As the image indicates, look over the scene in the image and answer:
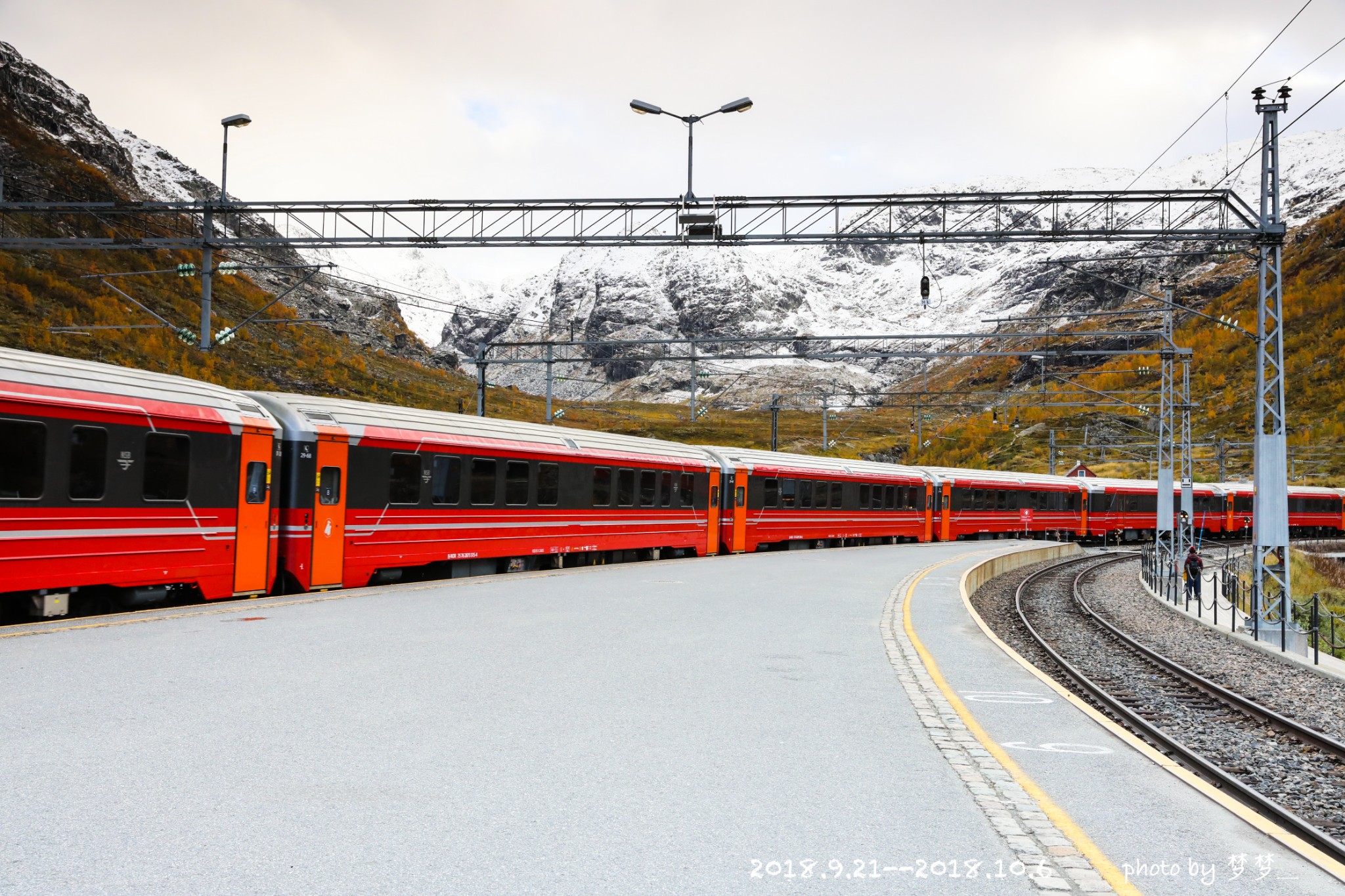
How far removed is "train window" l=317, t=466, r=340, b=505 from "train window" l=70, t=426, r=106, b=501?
402 centimetres

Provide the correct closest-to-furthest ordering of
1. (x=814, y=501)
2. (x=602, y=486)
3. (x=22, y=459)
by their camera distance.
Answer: (x=22, y=459)
(x=602, y=486)
(x=814, y=501)

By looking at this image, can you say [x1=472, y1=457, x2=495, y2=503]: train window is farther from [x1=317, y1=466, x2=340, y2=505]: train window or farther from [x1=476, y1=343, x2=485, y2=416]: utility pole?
[x1=476, y1=343, x2=485, y2=416]: utility pole

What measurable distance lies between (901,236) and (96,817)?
19.7 metres

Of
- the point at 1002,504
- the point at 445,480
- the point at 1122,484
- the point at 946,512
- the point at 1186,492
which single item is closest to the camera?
the point at 445,480

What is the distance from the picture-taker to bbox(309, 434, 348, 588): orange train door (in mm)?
17328

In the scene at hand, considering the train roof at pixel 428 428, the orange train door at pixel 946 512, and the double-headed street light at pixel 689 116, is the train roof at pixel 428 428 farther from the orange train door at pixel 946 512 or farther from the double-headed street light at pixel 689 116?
the orange train door at pixel 946 512

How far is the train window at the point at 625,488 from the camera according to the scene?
27.0 meters

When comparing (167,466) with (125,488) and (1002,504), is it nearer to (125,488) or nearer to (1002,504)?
(125,488)

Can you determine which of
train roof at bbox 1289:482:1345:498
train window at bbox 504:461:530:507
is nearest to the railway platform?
train window at bbox 504:461:530:507

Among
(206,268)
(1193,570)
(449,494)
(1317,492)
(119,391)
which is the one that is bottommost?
(1193,570)

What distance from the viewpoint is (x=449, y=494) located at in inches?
809

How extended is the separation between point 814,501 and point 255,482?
80.6 ft

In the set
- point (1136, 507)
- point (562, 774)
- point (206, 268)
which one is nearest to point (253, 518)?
point (206, 268)

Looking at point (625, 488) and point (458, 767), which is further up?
point (625, 488)
